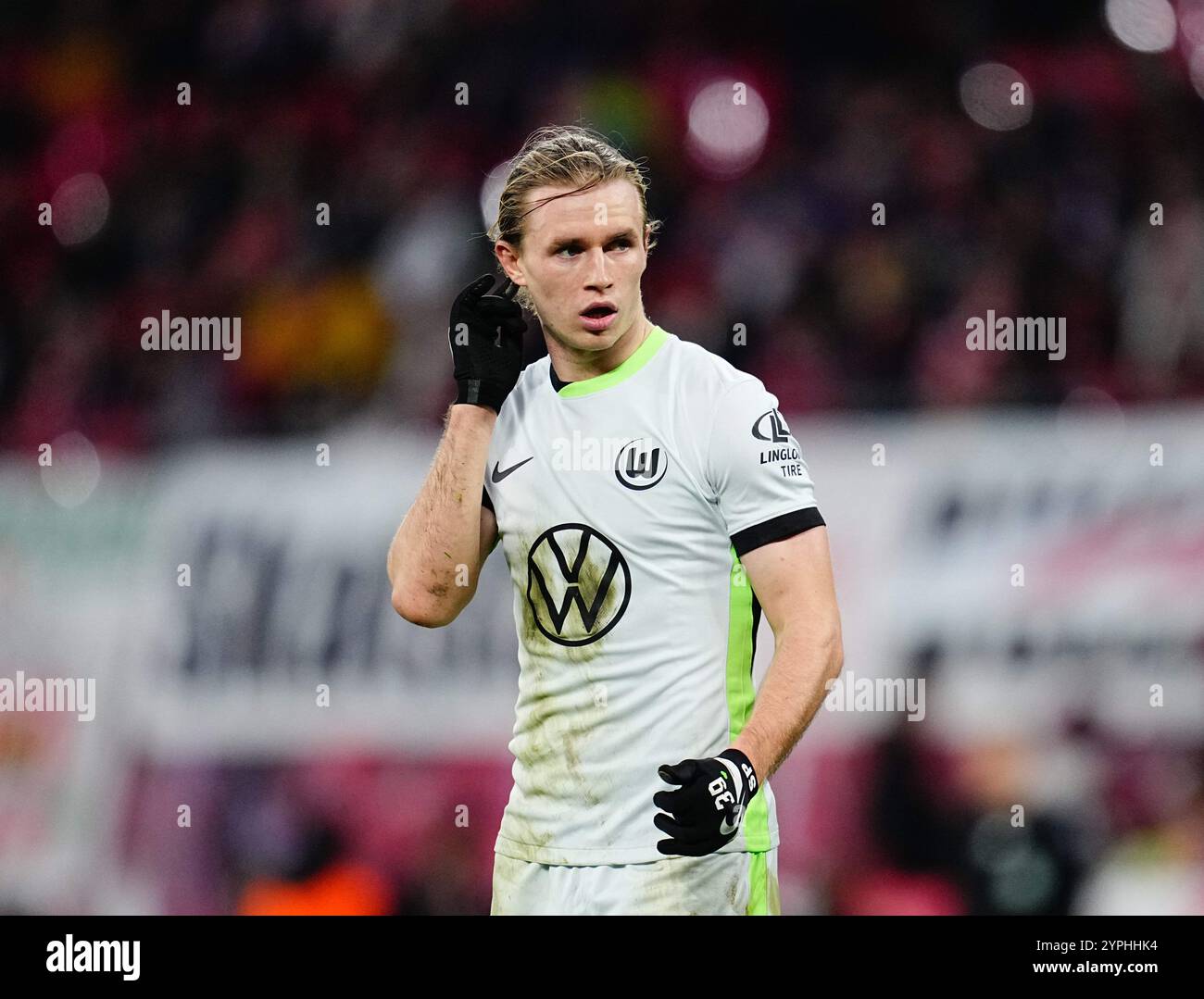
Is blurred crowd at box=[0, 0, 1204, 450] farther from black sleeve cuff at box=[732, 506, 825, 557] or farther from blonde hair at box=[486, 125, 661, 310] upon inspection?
black sleeve cuff at box=[732, 506, 825, 557]

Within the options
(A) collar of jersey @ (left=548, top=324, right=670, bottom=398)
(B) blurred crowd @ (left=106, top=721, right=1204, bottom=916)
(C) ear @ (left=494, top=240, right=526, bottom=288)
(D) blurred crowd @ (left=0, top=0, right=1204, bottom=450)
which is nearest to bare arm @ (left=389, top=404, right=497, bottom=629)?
(A) collar of jersey @ (left=548, top=324, right=670, bottom=398)

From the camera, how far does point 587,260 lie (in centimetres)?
296

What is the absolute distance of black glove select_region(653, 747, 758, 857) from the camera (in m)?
2.44

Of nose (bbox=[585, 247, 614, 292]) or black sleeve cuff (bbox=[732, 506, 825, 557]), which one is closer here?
black sleeve cuff (bbox=[732, 506, 825, 557])

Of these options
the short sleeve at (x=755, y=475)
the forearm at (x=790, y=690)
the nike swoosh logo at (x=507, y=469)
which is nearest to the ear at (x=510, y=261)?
the nike swoosh logo at (x=507, y=469)

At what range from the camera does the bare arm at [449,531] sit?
300 cm

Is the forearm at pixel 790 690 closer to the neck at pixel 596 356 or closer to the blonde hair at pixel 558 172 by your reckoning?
the neck at pixel 596 356

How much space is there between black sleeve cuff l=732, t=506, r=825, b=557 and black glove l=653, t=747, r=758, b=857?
451mm

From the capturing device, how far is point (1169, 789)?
5238 millimetres

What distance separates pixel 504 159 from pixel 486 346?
3.30 meters

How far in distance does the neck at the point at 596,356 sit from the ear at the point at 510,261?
0.17m

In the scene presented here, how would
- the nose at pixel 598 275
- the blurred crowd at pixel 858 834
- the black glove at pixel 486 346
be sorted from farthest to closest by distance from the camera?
the blurred crowd at pixel 858 834, the black glove at pixel 486 346, the nose at pixel 598 275
